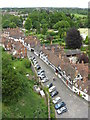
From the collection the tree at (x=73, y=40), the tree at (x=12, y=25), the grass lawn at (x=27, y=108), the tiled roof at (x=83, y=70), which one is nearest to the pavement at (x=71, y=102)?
the grass lawn at (x=27, y=108)

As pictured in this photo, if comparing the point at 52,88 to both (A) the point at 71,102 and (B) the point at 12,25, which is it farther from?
(B) the point at 12,25

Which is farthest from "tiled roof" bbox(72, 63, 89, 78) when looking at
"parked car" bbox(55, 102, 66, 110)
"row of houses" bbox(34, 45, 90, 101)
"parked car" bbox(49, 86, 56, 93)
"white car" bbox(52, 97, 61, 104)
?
"parked car" bbox(55, 102, 66, 110)

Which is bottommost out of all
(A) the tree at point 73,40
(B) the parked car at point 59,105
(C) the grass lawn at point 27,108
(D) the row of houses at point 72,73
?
(B) the parked car at point 59,105

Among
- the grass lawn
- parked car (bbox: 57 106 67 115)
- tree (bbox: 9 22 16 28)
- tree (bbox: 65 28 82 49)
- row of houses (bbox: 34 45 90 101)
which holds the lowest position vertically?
parked car (bbox: 57 106 67 115)

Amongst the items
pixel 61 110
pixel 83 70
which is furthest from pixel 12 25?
pixel 61 110

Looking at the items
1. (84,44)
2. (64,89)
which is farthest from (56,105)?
(84,44)

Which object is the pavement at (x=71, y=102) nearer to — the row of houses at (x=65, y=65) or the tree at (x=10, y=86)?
the row of houses at (x=65, y=65)

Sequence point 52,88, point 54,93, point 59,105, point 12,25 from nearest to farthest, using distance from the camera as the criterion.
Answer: point 59,105
point 54,93
point 52,88
point 12,25

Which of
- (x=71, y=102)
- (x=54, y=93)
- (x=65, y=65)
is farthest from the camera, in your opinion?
(x=65, y=65)

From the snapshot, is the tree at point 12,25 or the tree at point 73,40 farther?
the tree at point 12,25

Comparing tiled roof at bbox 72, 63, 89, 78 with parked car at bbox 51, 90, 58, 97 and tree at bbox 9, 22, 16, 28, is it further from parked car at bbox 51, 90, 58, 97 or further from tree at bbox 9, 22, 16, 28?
tree at bbox 9, 22, 16, 28

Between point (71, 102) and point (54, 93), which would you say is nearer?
point (71, 102)
